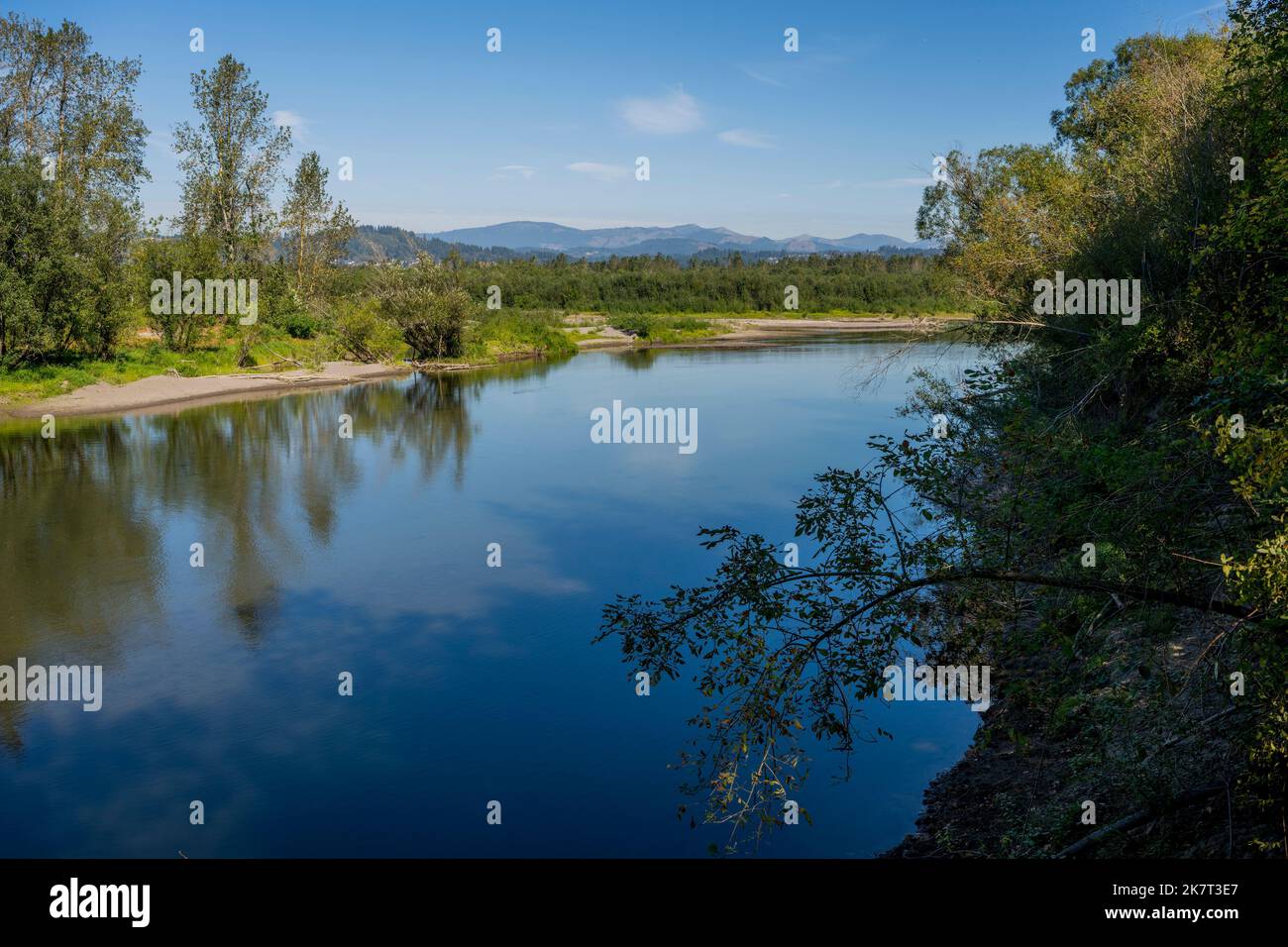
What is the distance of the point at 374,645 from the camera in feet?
37.6

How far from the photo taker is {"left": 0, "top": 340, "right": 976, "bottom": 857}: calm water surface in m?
7.78

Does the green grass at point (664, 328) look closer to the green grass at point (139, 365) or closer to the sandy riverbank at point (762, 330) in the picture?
the sandy riverbank at point (762, 330)

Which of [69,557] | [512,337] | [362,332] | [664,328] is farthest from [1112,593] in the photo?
[664,328]

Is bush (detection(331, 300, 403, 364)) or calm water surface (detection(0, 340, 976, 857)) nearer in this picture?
calm water surface (detection(0, 340, 976, 857))

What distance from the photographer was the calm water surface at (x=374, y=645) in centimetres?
778

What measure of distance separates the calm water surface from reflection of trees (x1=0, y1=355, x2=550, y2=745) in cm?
8

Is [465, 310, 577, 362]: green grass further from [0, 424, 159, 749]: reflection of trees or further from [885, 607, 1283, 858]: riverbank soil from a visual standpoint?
[885, 607, 1283, 858]: riverbank soil

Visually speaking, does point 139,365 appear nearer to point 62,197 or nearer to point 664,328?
point 62,197

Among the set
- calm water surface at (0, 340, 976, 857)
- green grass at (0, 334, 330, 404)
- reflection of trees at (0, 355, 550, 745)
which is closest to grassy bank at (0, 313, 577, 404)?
green grass at (0, 334, 330, 404)

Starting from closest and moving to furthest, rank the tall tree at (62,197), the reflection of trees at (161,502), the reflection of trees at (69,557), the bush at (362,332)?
the reflection of trees at (69,557), the reflection of trees at (161,502), the tall tree at (62,197), the bush at (362,332)

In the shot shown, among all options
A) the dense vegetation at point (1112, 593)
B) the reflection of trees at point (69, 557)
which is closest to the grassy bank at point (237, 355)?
the reflection of trees at point (69, 557)

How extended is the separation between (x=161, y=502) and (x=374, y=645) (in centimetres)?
840

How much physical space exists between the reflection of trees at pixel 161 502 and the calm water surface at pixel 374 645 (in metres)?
0.08

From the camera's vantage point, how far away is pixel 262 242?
3659 cm
